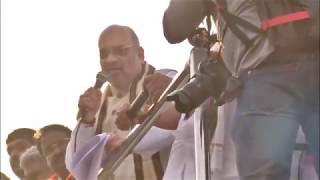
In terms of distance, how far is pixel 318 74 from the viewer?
6.12 feet

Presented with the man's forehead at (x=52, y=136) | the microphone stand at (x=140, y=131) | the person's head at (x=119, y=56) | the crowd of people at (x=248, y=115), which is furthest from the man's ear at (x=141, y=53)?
the man's forehead at (x=52, y=136)

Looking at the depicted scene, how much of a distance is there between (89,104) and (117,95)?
202mm

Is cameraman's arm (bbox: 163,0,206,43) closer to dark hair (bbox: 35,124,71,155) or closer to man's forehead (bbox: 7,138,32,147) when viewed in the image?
dark hair (bbox: 35,124,71,155)

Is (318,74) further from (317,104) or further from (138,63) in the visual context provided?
(138,63)

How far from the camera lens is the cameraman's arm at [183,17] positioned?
6.70ft

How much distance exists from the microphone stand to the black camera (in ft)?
0.56

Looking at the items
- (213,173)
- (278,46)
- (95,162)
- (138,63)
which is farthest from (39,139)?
(278,46)

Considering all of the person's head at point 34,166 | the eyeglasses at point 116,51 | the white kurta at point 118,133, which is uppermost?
the eyeglasses at point 116,51

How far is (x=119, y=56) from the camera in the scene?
2.99 m

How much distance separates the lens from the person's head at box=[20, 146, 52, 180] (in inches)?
160

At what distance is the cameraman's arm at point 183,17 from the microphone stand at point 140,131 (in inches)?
6.1

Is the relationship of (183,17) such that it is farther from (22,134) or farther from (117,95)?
(22,134)

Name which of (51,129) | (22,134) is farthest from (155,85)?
(22,134)

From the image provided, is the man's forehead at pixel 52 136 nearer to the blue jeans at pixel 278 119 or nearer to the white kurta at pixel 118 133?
the white kurta at pixel 118 133
